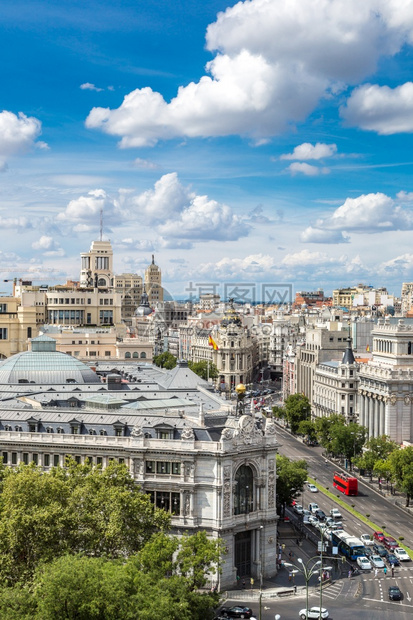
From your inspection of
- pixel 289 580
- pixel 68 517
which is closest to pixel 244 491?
pixel 289 580

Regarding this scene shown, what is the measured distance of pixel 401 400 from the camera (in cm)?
18075

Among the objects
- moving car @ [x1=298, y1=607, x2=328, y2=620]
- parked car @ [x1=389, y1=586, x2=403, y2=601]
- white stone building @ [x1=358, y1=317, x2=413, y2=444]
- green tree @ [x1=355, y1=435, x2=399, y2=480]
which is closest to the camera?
moving car @ [x1=298, y1=607, x2=328, y2=620]

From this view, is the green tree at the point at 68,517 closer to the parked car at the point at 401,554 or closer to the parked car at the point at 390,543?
the parked car at the point at 401,554

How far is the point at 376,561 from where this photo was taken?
386 feet

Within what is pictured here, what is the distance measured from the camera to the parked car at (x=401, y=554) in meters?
120

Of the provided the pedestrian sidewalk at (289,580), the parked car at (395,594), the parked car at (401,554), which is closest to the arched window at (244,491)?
the pedestrian sidewalk at (289,580)

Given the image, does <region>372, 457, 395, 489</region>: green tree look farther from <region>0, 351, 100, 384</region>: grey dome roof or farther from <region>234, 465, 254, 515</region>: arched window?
<region>0, 351, 100, 384</region>: grey dome roof

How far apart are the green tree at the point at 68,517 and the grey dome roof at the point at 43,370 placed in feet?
222

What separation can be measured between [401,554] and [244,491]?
1039 inches

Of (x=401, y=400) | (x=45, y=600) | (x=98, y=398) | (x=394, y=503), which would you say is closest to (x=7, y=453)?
(x=98, y=398)

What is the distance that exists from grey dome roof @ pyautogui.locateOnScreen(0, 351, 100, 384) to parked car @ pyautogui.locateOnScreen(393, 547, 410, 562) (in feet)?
229

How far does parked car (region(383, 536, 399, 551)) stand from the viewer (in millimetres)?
124812

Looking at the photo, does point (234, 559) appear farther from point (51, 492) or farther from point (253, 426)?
point (51, 492)

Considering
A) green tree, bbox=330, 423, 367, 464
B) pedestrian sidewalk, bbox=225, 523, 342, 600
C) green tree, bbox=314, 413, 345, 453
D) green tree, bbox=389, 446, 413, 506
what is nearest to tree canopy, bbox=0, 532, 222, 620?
pedestrian sidewalk, bbox=225, 523, 342, 600
